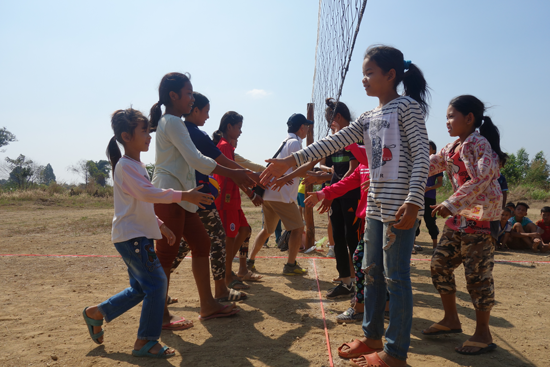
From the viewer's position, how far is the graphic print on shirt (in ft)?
7.06

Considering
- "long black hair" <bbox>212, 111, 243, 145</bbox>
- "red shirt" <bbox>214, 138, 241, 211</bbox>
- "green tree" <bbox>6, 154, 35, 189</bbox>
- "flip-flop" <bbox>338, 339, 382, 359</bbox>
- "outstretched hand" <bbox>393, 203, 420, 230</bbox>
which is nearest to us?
"outstretched hand" <bbox>393, 203, 420, 230</bbox>

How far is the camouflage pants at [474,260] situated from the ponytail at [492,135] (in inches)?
21.9

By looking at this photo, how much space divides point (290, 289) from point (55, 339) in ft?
7.29

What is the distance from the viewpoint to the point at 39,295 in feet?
12.4

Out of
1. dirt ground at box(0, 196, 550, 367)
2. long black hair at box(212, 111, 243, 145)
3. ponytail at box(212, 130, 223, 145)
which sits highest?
long black hair at box(212, 111, 243, 145)

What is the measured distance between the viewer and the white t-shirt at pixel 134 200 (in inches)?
91.7

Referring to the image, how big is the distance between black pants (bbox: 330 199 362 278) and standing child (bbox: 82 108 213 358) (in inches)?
63.2

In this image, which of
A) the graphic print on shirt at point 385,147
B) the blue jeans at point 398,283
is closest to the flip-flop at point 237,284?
Result: the blue jeans at point 398,283

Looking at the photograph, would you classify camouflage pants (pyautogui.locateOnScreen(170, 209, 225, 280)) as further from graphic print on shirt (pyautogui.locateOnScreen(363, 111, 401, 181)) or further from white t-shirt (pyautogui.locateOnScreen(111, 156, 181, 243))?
graphic print on shirt (pyautogui.locateOnScreen(363, 111, 401, 181))

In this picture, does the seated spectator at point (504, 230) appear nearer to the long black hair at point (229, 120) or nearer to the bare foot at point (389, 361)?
the long black hair at point (229, 120)

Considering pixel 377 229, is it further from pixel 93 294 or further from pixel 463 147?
pixel 93 294

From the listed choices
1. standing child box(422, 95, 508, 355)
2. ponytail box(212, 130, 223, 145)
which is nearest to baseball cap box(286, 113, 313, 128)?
ponytail box(212, 130, 223, 145)

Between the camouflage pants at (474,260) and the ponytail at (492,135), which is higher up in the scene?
the ponytail at (492,135)

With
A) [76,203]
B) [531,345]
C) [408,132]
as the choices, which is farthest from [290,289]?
[76,203]
